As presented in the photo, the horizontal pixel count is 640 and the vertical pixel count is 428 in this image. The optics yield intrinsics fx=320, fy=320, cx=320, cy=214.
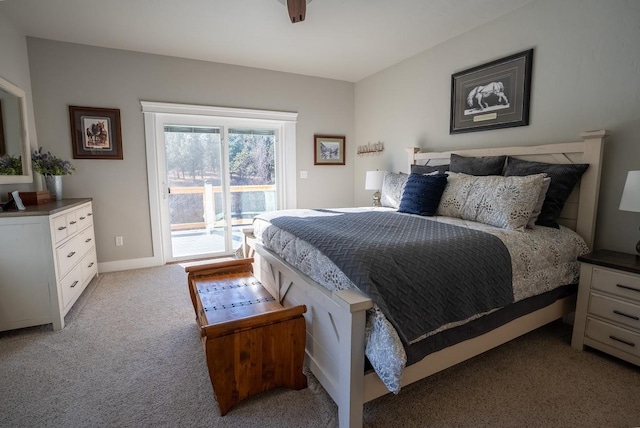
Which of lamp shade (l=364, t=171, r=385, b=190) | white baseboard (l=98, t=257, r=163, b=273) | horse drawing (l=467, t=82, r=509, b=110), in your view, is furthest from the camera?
lamp shade (l=364, t=171, r=385, b=190)

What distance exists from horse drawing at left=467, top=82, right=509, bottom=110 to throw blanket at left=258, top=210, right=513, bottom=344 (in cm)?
162

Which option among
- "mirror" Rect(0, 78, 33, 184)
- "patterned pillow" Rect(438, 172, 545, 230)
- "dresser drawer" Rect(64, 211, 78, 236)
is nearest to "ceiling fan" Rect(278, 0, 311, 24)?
"patterned pillow" Rect(438, 172, 545, 230)

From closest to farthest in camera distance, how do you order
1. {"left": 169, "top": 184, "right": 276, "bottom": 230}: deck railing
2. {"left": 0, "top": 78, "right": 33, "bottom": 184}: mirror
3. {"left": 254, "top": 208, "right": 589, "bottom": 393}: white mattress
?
1. {"left": 254, "top": 208, "right": 589, "bottom": 393}: white mattress
2. {"left": 0, "top": 78, "right": 33, "bottom": 184}: mirror
3. {"left": 169, "top": 184, "right": 276, "bottom": 230}: deck railing

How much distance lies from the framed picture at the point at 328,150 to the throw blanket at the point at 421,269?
2842 millimetres

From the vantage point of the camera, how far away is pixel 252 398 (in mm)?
1673

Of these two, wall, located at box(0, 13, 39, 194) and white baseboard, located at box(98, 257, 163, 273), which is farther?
white baseboard, located at box(98, 257, 163, 273)

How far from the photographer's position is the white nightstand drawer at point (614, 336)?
185cm

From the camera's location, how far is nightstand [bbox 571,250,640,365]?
1.84 meters

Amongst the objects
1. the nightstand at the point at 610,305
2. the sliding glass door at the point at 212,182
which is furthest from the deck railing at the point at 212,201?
the nightstand at the point at 610,305

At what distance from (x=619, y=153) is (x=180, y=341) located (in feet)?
10.7

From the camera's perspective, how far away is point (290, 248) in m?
2.00

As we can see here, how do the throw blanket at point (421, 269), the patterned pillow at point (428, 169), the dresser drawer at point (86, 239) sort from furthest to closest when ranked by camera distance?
the patterned pillow at point (428, 169)
the dresser drawer at point (86, 239)
the throw blanket at point (421, 269)

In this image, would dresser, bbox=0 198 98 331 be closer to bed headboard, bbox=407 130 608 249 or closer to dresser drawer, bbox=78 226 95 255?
dresser drawer, bbox=78 226 95 255

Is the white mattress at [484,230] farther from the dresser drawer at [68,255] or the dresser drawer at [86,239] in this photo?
the dresser drawer at [86,239]
